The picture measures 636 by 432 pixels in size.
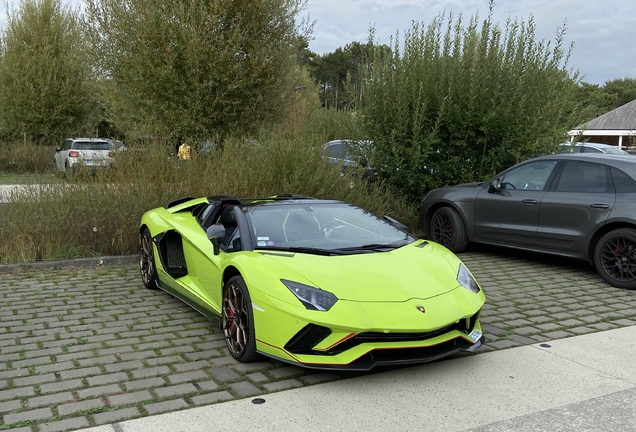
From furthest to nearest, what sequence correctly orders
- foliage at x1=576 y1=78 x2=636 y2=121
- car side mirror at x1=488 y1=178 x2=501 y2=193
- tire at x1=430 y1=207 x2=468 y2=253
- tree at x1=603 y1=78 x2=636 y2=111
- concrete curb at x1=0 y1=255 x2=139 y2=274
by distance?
tree at x1=603 y1=78 x2=636 y2=111, foliage at x1=576 y1=78 x2=636 y2=121, tire at x1=430 y1=207 x2=468 y2=253, car side mirror at x1=488 y1=178 x2=501 y2=193, concrete curb at x1=0 y1=255 x2=139 y2=274

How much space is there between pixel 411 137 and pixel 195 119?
5.40m

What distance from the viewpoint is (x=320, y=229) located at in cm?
513

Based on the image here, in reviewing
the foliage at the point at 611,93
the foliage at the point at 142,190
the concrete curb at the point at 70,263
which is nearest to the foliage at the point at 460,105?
the foliage at the point at 142,190

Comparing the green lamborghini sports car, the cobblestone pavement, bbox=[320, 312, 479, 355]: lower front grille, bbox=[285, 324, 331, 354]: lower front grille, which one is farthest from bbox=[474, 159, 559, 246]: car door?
bbox=[285, 324, 331, 354]: lower front grille

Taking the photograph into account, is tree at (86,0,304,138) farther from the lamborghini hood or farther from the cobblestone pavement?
the lamborghini hood

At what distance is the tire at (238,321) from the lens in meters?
4.29

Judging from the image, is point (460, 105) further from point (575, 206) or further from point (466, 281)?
point (466, 281)

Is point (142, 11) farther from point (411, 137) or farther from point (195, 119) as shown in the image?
point (411, 137)

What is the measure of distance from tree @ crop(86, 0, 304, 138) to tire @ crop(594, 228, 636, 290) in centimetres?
784

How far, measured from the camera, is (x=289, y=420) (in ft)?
11.5

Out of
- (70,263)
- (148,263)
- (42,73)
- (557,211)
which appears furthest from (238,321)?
(42,73)

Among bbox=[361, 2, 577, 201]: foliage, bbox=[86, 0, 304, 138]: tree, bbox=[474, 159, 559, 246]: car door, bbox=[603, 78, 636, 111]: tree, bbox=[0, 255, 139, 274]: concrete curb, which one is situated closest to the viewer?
bbox=[0, 255, 139, 274]: concrete curb

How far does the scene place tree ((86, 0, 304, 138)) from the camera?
12750 millimetres

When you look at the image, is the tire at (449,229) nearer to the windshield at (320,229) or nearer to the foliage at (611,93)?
the windshield at (320,229)
